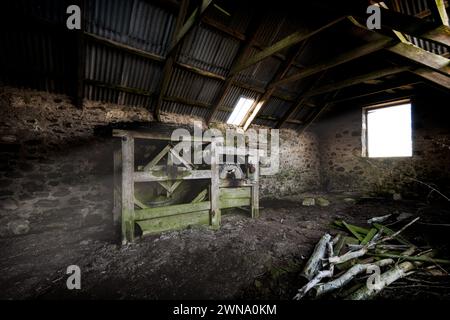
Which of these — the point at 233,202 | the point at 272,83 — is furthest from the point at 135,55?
the point at 233,202

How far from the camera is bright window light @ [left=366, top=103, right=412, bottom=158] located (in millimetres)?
6797

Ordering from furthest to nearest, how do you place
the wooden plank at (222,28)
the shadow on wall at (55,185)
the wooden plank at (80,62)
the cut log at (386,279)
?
the wooden plank at (222,28)
the shadow on wall at (55,185)
the wooden plank at (80,62)
the cut log at (386,279)

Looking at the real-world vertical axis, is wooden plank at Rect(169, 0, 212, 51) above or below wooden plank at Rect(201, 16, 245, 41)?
below

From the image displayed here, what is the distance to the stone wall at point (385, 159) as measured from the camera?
239 inches

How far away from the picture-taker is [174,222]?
158 inches

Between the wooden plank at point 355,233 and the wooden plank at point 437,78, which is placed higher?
the wooden plank at point 437,78

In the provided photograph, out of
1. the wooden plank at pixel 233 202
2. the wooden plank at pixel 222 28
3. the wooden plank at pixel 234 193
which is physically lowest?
the wooden plank at pixel 233 202

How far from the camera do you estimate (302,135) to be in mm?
8992

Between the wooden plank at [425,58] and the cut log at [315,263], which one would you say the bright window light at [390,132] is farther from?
the cut log at [315,263]

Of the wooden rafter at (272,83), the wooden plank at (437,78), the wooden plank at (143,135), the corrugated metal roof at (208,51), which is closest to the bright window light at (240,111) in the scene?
the wooden rafter at (272,83)

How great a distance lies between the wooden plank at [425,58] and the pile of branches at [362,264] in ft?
9.57

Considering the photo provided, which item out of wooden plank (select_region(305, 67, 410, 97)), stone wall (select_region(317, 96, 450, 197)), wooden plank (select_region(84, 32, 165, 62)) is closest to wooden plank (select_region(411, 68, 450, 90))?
wooden plank (select_region(305, 67, 410, 97))

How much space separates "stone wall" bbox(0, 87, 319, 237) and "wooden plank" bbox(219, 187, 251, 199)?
2784 mm

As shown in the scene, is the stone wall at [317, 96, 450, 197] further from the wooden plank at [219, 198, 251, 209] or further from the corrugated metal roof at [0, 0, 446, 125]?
the wooden plank at [219, 198, 251, 209]
